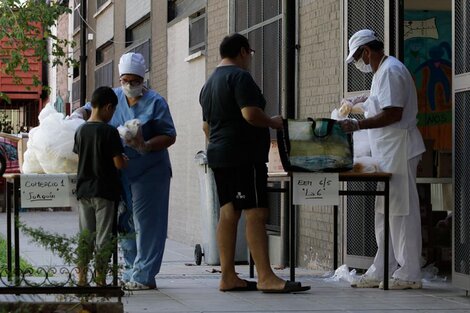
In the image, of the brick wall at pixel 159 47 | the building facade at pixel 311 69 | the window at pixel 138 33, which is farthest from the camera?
the window at pixel 138 33

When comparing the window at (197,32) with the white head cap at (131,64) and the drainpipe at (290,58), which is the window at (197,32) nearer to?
the drainpipe at (290,58)

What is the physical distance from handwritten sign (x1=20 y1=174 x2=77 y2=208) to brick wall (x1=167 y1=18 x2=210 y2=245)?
7.99m

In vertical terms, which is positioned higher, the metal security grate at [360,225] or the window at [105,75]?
the window at [105,75]

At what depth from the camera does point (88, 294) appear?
7.09m

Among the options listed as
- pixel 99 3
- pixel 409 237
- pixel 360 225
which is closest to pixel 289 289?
pixel 409 237

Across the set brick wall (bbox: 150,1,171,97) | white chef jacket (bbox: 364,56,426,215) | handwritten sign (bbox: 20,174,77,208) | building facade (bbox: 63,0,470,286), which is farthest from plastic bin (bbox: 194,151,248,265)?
brick wall (bbox: 150,1,171,97)

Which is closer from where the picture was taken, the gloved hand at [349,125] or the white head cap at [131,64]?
the gloved hand at [349,125]

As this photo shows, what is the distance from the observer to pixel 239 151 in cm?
866

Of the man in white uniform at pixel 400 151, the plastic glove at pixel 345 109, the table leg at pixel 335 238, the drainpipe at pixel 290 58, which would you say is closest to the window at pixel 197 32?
the drainpipe at pixel 290 58

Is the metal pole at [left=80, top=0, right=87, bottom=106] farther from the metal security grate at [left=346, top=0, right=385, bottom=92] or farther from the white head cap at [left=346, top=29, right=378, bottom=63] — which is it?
the white head cap at [left=346, top=29, right=378, bottom=63]

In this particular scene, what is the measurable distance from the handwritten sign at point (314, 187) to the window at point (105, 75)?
17197 millimetres

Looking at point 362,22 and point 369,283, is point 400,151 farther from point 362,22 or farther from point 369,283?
point 362,22

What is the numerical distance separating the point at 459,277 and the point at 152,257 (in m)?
2.40

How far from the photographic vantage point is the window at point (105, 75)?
2603cm
